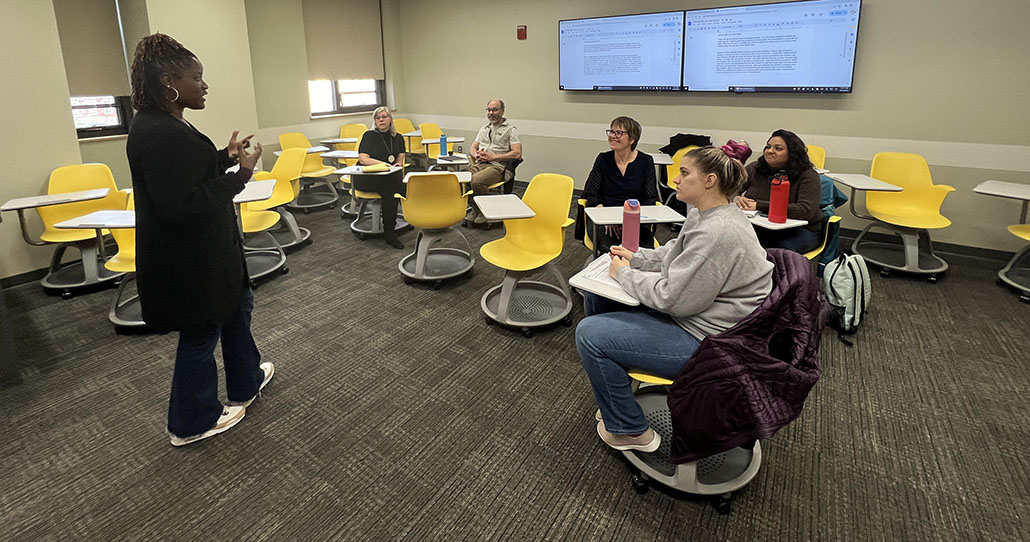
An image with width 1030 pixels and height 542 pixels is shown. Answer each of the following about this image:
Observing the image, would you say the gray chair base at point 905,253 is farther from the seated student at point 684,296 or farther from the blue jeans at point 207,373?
the blue jeans at point 207,373

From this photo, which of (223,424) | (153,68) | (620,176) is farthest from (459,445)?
(620,176)

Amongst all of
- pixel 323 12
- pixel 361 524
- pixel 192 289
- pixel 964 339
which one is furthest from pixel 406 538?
pixel 323 12

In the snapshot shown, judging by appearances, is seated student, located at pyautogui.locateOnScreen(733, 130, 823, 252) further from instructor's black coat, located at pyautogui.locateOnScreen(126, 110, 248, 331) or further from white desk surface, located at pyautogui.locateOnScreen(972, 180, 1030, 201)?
instructor's black coat, located at pyautogui.locateOnScreen(126, 110, 248, 331)

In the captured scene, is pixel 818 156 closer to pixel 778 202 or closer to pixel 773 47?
pixel 773 47

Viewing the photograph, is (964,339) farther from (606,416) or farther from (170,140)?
(170,140)

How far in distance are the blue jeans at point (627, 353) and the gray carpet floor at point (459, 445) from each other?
30cm

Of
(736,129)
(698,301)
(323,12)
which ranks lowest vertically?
(698,301)

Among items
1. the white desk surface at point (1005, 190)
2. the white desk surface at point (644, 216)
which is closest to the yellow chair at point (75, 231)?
the white desk surface at point (644, 216)

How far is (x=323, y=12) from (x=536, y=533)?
23.6 ft

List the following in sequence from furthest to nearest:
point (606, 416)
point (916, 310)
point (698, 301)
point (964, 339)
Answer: point (916, 310) → point (964, 339) → point (606, 416) → point (698, 301)

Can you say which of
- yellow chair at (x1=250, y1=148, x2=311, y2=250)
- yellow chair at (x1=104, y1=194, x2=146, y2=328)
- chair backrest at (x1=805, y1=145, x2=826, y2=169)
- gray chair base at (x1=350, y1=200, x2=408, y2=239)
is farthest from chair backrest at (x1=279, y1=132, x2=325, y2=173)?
chair backrest at (x1=805, y1=145, x2=826, y2=169)

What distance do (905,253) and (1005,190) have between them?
0.72 metres

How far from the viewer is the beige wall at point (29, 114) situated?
405 centimetres

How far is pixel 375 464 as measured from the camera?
230 centimetres
